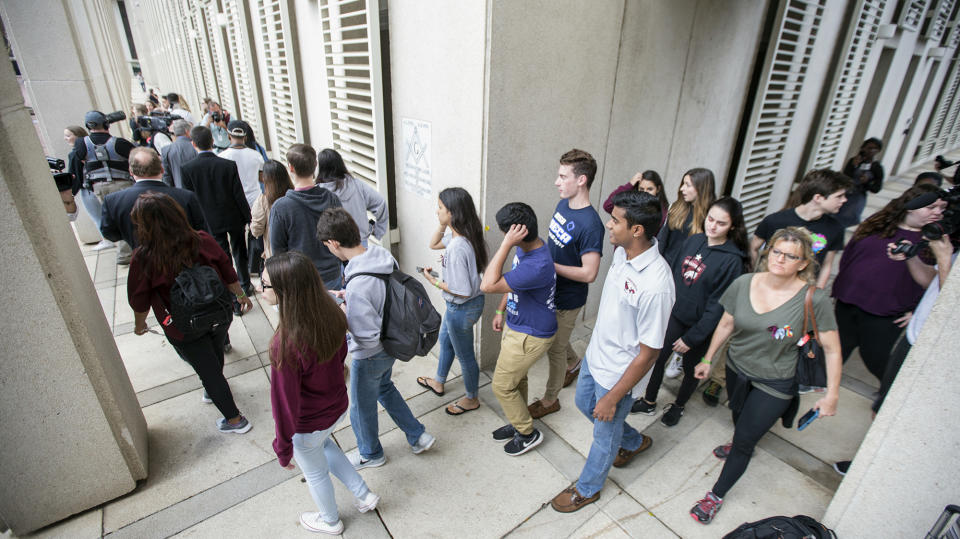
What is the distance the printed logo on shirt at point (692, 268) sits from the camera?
3.12m

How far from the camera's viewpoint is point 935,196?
9.07 ft

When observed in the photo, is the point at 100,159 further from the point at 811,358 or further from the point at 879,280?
the point at 879,280

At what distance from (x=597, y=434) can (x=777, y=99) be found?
4.92 metres

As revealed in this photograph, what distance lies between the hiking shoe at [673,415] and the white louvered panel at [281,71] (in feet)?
18.4

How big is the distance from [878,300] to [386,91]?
14.5 feet

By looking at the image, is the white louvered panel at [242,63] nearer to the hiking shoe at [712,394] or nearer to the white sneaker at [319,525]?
the white sneaker at [319,525]

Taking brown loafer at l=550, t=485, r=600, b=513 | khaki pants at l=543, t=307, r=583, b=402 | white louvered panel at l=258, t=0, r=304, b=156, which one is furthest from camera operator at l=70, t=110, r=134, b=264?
brown loafer at l=550, t=485, r=600, b=513

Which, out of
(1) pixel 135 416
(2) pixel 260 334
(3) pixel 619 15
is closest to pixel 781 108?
(3) pixel 619 15

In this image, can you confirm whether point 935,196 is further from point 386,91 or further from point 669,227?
point 386,91

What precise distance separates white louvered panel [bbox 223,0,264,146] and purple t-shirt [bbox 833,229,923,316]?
326 inches

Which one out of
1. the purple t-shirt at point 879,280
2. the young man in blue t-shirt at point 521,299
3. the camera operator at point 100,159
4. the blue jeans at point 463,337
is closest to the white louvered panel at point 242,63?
the camera operator at point 100,159

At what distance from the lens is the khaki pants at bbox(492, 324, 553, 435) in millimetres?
2873

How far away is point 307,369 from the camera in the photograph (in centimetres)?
212

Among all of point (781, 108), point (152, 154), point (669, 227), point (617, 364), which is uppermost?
point (781, 108)
